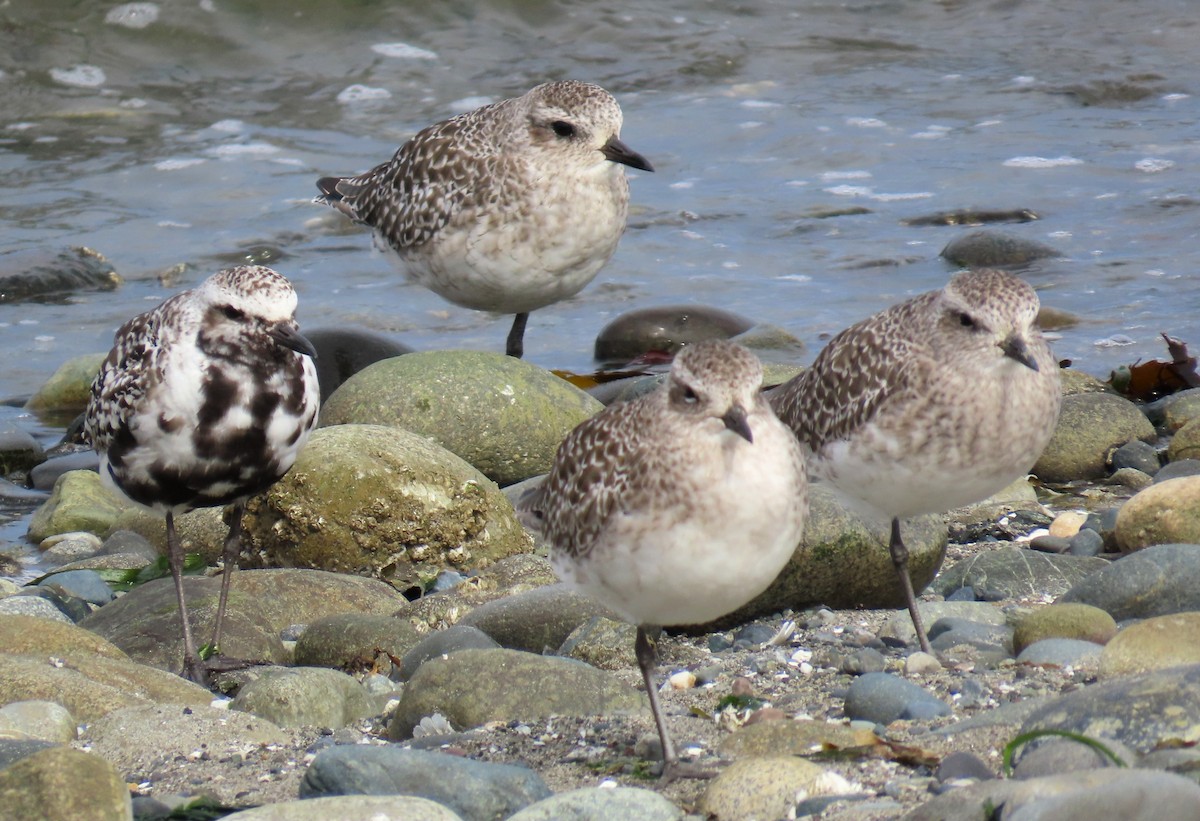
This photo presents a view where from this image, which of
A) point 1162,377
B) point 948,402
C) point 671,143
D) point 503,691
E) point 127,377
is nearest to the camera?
point 503,691

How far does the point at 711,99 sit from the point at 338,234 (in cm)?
504

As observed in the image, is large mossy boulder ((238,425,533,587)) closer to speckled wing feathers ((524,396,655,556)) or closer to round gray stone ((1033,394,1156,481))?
speckled wing feathers ((524,396,655,556))

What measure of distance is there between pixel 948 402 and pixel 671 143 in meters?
10.8

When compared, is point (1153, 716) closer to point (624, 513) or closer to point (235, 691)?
point (624, 513)

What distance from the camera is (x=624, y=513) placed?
187 inches

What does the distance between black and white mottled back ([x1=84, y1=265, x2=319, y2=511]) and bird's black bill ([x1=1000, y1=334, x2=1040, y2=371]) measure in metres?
2.54

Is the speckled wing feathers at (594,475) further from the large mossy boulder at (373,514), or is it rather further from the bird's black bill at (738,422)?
the large mossy boulder at (373,514)

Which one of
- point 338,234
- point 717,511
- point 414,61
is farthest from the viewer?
point 414,61

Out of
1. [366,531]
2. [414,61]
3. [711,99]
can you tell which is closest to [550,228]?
[366,531]

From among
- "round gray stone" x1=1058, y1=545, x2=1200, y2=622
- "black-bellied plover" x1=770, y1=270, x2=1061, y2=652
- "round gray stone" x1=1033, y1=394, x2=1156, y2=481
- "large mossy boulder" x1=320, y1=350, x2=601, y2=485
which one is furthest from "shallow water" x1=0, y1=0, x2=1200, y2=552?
"black-bellied plover" x1=770, y1=270, x2=1061, y2=652

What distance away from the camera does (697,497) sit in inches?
180

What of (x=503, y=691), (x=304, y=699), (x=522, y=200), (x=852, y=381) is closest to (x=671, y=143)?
(x=522, y=200)

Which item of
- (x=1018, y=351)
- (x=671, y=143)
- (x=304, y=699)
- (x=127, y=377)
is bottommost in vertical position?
(x=304, y=699)

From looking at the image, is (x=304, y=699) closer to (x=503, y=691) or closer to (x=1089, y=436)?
(x=503, y=691)
